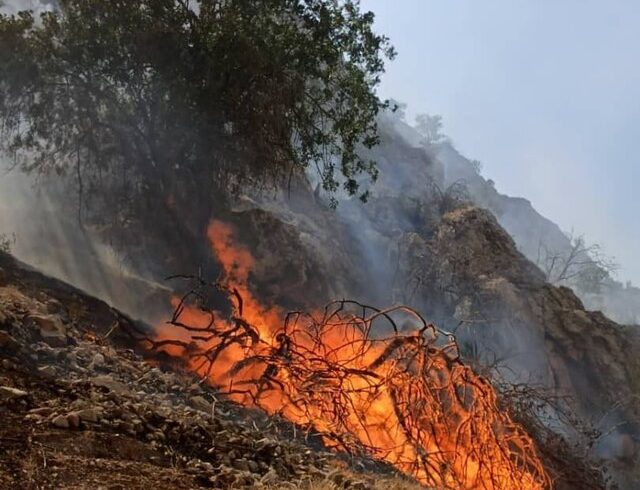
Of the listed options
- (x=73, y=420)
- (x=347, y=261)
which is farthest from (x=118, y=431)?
(x=347, y=261)

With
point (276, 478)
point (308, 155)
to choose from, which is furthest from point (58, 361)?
point (308, 155)

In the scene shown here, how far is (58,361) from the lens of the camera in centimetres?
432

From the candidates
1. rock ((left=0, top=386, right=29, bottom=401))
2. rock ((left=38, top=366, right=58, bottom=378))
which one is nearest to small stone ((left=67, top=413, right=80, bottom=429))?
rock ((left=0, top=386, right=29, bottom=401))

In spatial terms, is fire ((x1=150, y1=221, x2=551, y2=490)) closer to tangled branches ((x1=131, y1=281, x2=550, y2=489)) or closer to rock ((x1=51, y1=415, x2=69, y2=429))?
tangled branches ((x1=131, y1=281, x2=550, y2=489))

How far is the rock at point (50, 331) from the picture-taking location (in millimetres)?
4720

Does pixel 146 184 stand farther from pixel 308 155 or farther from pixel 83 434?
pixel 83 434

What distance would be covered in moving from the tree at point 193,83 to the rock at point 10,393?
7236 millimetres

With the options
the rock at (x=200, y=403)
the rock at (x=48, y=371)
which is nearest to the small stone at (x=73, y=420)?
the rock at (x=48, y=371)

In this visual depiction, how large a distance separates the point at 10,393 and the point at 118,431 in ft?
2.11

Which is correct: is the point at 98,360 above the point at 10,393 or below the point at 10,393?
above

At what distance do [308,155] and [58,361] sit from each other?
23.1ft

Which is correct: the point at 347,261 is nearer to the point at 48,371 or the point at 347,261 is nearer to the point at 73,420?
the point at 48,371

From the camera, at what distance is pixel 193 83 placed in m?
9.91

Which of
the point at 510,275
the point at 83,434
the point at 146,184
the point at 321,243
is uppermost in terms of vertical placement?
the point at 510,275
